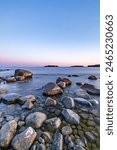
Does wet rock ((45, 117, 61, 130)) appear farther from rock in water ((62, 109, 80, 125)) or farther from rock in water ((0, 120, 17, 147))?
rock in water ((0, 120, 17, 147))

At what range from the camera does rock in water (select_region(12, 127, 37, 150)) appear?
162 inches

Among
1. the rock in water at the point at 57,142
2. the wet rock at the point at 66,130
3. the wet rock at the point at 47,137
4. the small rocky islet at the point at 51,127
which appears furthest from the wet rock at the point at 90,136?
the wet rock at the point at 47,137

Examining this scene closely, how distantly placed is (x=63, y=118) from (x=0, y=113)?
2295 mm

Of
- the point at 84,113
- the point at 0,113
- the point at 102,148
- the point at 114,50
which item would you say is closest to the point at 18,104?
the point at 0,113

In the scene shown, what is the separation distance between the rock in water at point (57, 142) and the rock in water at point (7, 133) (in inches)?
46.0

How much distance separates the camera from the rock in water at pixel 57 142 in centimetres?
412

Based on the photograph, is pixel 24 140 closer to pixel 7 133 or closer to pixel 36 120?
pixel 7 133

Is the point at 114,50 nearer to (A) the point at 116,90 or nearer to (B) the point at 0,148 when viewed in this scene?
(A) the point at 116,90

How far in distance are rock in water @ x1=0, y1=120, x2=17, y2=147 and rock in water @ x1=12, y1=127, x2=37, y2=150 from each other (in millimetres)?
179

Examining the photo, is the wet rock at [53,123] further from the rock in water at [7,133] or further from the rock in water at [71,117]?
the rock in water at [7,133]

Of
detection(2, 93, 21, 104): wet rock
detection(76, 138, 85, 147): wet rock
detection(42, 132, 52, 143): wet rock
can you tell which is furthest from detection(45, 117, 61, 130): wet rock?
detection(2, 93, 21, 104): wet rock

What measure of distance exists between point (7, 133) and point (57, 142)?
1376mm

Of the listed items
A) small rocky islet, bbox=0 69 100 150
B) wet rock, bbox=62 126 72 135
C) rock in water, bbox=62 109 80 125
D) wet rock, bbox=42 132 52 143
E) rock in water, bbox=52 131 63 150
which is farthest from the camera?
rock in water, bbox=62 109 80 125

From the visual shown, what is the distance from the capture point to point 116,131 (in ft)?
12.6
